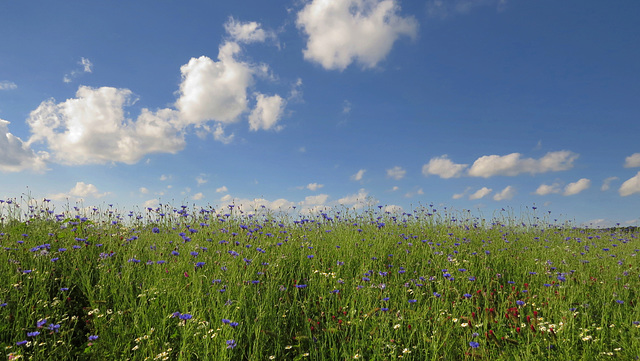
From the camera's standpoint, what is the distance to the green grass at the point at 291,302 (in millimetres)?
3172

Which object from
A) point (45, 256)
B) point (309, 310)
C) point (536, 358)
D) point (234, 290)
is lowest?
point (536, 358)

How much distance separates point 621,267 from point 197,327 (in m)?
7.03

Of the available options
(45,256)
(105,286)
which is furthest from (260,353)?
(45,256)

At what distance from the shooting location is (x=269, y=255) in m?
5.10

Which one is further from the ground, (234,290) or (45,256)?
(45,256)

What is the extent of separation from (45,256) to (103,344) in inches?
82.0

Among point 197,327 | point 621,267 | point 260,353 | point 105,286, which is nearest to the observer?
point 260,353

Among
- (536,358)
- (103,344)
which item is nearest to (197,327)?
(103,344)

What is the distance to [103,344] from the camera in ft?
10.6

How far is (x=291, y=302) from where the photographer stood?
4094mm

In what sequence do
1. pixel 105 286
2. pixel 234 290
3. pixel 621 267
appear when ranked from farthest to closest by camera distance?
pixel 621 267 < pixel 105 286 < pixel 234 290

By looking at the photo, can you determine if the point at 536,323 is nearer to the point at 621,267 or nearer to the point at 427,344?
the point at 427,344

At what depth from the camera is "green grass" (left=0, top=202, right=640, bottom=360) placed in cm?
317

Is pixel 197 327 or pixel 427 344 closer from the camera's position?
pixel 197 327
